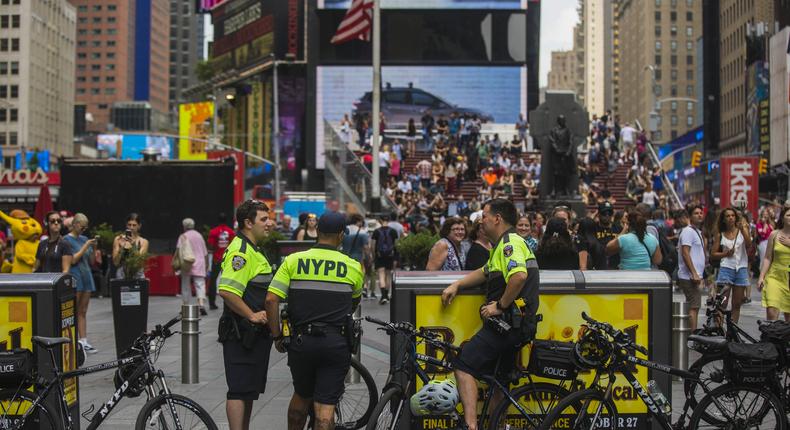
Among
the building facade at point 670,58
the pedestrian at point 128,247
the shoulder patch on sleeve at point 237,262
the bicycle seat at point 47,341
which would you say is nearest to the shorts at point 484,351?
the shoulder patch on sleeve at point 237,262

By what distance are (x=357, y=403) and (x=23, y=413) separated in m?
2.55

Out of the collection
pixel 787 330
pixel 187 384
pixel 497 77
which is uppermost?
pixel 497 77

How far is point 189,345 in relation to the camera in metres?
11.9

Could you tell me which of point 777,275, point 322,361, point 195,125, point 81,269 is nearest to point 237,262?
point 322,361

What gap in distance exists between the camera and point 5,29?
137000 mm

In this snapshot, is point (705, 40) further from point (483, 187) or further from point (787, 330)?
point (787, 330)

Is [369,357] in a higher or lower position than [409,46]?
lower

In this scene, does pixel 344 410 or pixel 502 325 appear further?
pixel 344 410

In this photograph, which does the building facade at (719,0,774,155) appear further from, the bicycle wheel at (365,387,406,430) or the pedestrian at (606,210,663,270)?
the bicycle wheel at (365,387,406,430)

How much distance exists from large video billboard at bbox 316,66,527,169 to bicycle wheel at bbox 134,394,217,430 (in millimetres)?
64668

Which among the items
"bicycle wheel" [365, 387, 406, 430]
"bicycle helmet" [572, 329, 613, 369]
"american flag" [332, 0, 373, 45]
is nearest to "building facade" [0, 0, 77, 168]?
"american flag" [332, 0, 373, 45]

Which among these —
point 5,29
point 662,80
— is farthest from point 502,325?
point 662,80

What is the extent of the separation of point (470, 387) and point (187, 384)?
15.4ft

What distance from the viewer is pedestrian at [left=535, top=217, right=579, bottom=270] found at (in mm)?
10982
